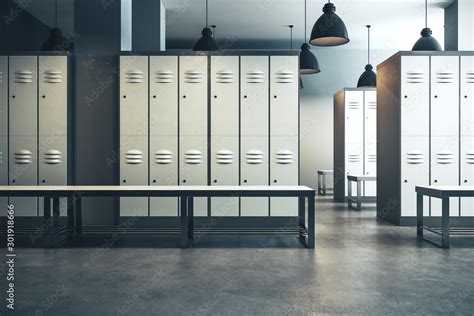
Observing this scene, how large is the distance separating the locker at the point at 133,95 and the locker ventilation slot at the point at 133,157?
0.21 meters

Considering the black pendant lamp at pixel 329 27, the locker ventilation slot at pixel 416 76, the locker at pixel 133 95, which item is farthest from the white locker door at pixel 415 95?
the locker at pixel 133 95

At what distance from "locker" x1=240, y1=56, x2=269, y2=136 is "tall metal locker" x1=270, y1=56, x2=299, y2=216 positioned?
81 mm

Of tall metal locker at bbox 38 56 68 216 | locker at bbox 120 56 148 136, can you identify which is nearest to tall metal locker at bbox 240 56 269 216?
A: locker at bbox 120 56 148 136

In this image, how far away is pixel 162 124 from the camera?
501 cm

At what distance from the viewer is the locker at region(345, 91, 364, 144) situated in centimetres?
815

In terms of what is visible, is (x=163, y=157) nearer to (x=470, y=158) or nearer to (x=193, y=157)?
(x=193, y=157)

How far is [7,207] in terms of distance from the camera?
4.96m

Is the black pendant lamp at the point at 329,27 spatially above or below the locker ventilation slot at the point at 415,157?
above

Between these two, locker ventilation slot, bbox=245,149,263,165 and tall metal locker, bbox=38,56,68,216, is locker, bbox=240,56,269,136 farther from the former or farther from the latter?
tall metal locker, bbox=38,56,68,216

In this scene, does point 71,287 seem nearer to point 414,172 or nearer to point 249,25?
point 414,172

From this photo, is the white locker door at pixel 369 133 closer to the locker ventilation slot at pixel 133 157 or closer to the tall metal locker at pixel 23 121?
the locker ventilation slot at pixel 133 157

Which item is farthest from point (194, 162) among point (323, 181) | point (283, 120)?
point (323, 181)

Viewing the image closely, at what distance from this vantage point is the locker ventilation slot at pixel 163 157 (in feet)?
16.4

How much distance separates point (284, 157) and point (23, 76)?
3111mm
